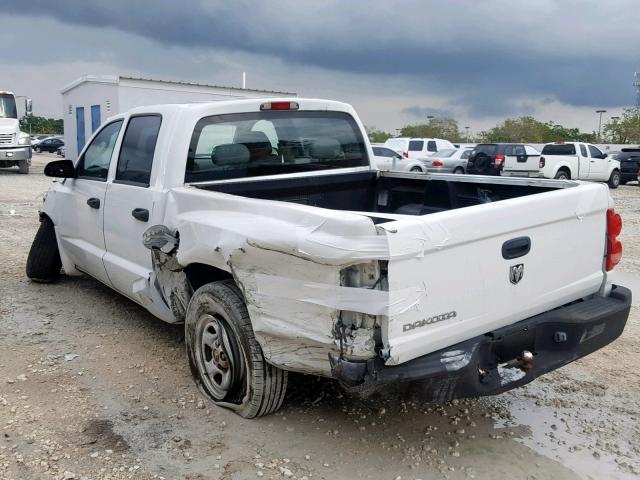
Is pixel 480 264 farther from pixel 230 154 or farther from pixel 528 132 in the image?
pixel 528 132

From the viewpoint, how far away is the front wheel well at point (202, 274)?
374cm

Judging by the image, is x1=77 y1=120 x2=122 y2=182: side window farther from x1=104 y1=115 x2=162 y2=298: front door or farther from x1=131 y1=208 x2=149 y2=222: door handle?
x1=131 y1=208 x2=149 y2=222: door handle

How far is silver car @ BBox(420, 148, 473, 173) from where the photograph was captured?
23.7 metres

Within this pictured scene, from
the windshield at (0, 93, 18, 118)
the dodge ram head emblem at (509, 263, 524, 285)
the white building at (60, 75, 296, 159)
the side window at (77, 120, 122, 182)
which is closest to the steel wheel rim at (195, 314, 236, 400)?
the dodge ram head emblem at (509, 263, 524, 285)

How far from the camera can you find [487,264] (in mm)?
2938

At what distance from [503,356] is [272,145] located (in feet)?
7.68

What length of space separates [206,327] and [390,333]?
4.76ft

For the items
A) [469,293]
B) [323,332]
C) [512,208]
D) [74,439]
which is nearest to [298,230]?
[323,332]

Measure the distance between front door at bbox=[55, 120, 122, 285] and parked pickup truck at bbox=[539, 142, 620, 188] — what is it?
61.9ft

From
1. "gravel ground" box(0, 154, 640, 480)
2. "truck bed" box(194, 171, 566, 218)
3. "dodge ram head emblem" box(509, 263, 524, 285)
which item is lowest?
"gravel ground" box(0, 154, 640, 480)

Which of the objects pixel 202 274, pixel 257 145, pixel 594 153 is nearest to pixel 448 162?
pixel 594 153

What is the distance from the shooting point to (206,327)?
12.1 ft

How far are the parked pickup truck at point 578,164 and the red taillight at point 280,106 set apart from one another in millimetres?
18648

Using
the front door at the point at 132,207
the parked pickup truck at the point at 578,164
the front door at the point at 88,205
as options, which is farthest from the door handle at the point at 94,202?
the parked pickup truck at the point at 578,164
